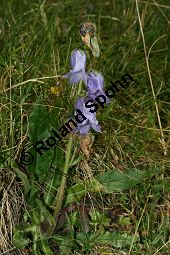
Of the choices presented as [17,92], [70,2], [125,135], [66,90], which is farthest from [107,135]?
[70,2]

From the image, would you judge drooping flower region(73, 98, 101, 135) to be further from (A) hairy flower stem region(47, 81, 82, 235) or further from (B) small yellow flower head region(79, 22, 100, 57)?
(B) small yellow flower head region(79, 22, 100, 57)

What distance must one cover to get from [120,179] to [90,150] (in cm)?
15

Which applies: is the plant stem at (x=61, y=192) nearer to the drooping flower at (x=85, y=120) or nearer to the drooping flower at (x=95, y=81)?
the drooping flower at (x=85, y=120)

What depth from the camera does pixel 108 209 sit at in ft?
6.54

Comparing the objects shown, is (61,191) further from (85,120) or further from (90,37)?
(90,37)

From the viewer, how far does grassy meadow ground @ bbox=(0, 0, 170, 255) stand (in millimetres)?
1882

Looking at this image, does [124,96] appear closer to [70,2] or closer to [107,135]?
[107,135]

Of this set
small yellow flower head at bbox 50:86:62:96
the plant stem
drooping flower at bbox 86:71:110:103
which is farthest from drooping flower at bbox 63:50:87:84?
small yellow flower head at bbox 50:86:62:96

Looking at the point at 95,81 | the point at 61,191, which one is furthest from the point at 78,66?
the point at 61,191

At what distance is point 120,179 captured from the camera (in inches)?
76.6

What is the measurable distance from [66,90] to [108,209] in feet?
1.42

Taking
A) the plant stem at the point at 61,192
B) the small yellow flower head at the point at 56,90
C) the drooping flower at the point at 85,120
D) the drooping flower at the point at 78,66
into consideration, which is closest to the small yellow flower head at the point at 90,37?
the drooping flower at the point at 78,66

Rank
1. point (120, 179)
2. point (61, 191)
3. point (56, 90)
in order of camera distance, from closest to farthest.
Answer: point (61, 191)
point (120, 179)
point (56, 90)

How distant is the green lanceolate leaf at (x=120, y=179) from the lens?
1940mm
